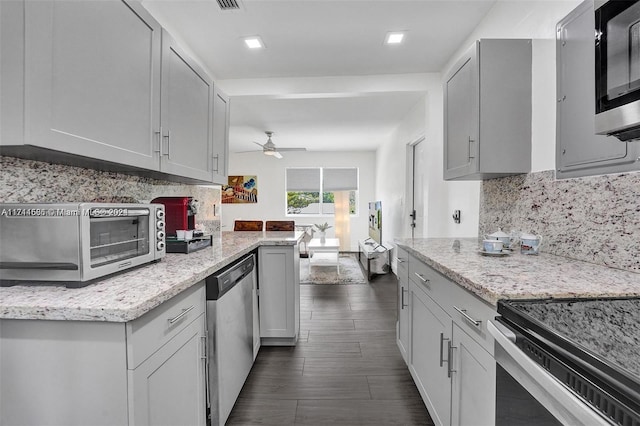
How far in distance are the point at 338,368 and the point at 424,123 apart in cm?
286

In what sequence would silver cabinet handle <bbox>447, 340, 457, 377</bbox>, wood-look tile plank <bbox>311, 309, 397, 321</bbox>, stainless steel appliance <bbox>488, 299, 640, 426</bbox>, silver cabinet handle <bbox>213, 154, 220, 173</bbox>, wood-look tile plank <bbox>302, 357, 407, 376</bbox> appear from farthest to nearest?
1. wood-look tile plank <bbox>311, 309, 397, 321</bbox>
2. silver cabinet handle <bbox>213, 154, 220, 173</bbox>
3. wood-look tile plank <bbox>302, 357, 407, 376</bbox>
4. silver cabinet handle <bbox>447, 340, 457, 377</bbox>
5. stainless steel appliance <bbox>488, 299, 640, 426</bbox>

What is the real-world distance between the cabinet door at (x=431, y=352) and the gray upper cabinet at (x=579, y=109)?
0.95 meters

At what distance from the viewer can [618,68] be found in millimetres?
900

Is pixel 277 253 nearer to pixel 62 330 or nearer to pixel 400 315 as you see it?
pixel 400 315

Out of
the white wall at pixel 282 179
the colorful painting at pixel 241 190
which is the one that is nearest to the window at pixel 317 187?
the white wall at pixel 282 179

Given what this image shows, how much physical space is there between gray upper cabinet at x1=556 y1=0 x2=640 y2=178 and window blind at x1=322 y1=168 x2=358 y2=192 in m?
6.29

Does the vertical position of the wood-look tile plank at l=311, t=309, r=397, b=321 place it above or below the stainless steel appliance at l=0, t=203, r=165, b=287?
below

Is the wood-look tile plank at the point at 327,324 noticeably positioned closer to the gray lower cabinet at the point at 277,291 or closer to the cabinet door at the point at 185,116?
the gray lower cabinet at the point at 277,291

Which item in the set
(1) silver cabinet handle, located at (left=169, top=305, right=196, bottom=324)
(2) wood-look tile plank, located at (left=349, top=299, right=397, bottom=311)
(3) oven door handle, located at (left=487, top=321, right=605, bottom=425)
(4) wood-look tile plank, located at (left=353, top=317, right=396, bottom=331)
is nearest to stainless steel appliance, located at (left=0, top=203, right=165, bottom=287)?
(1) silver cabinet handle, located at (left=169, top=305, right=196, bottom=324)

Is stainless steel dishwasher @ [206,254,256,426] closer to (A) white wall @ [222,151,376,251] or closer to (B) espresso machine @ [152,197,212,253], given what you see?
(B) espresso machine @ [152,197,212,253]

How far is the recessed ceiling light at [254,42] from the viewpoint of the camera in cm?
260

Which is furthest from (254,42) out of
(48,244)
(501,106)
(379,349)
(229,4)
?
(379,349)

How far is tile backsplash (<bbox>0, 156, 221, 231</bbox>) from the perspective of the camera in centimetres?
116

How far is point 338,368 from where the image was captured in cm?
220
